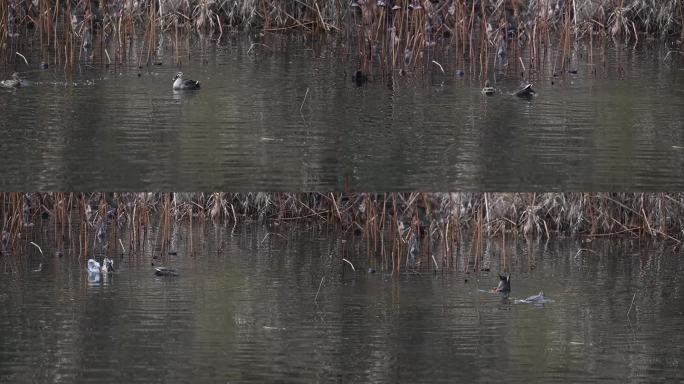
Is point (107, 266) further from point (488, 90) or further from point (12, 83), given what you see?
point (488, 90)

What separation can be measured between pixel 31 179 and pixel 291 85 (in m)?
1.42

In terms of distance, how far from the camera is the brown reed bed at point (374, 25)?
5.45 m

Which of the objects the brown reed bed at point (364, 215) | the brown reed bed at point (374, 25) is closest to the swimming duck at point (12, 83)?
the brown reed bed at point (374, 25)

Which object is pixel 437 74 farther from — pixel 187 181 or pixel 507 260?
pixel 187 181

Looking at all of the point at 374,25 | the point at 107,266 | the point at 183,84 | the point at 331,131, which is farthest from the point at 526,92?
the point at 107,266

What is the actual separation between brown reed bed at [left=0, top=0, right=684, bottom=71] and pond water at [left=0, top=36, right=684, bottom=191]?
33 centimetres

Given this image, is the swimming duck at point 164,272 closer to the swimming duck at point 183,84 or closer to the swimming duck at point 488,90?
the swimming duck at point 183,84

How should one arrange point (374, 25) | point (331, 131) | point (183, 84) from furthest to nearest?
point (374, 25) < point (183, 84) < point (331, 131)

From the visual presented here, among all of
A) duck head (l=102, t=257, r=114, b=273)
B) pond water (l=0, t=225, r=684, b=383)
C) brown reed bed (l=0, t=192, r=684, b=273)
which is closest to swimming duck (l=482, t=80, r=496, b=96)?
pond water (l=0, t=225, r=684, b=383)

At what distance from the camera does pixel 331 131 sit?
393 cm

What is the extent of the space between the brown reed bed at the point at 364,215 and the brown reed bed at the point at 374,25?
2.61 feet

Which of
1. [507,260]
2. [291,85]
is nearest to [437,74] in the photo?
[291,85]

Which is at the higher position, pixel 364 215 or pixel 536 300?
pixel 364 215

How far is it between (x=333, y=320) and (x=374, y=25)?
75.3 inches
